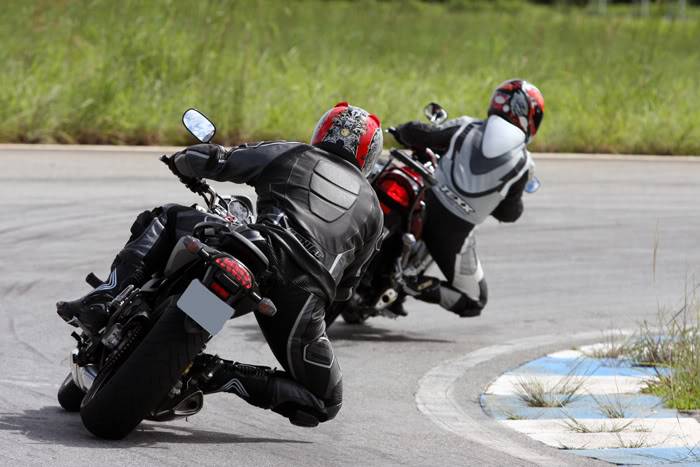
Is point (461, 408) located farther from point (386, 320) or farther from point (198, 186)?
point (386, 320)

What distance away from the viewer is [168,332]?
5770 millimetres

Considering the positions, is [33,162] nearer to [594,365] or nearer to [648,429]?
[594,365]

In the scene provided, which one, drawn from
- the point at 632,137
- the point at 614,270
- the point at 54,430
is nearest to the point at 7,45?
the point at 632,137

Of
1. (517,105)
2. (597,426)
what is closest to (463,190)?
(517,105)

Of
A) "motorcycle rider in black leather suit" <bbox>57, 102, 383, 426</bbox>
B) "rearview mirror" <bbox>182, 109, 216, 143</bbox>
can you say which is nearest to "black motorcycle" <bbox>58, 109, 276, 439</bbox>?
"motorcycle rider in black leather suit" <bbox>57, 102, 383, 426</bbox>

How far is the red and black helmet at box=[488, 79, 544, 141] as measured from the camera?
9.59 meters

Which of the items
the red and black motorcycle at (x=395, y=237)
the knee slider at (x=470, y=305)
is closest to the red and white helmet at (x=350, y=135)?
the red and black motorcycle at (x=395, y=237)

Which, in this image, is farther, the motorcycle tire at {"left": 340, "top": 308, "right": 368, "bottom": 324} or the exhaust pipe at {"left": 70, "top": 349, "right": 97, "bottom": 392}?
the motorcycle tire at {"left": 340, "top": 308, "right": 368, "bottom": 324}

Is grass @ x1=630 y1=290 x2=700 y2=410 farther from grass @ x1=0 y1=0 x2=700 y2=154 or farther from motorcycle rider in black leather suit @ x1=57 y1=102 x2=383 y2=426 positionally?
grass @ x1=0 y1=0 x2=700 y2=154

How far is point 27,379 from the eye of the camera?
7.40 metres

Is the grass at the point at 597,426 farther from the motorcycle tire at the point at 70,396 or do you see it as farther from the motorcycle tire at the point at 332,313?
the motorcycle tire at the point at 70,396

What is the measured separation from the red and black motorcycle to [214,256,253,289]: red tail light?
10.9ft

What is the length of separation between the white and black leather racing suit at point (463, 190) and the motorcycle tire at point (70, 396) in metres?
3.33

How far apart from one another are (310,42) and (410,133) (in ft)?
42.8
